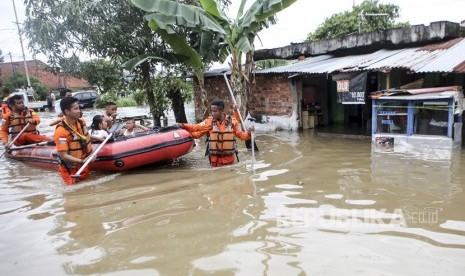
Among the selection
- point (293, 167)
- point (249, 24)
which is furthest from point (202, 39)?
point (293, 167)

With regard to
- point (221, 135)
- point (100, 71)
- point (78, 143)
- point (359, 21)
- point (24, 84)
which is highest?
point (359, 21)

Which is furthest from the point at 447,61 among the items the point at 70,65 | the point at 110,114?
the point at 70,65

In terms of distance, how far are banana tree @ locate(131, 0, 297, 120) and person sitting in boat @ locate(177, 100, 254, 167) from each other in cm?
243

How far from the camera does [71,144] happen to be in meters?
5.64

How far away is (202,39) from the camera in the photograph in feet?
31.8

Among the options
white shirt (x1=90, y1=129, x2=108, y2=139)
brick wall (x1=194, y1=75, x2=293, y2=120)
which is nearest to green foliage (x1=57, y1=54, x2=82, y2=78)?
brick wall (x1=194, y1=75, x2=293, y2=120)

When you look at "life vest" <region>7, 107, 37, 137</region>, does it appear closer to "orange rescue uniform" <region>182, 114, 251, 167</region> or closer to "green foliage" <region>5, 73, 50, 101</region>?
"orange rescue uniform" <region>182, 114, 251, 167</region>

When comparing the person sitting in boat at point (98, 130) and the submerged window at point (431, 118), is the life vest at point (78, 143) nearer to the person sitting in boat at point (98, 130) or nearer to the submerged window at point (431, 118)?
the person sitting in boat at point (98, 130)

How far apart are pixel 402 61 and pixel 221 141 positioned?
4992 millimetres

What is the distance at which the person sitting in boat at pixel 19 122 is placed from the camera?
8.27 metres

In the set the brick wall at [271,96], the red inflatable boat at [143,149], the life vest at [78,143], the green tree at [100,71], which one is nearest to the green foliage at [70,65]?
the green tree at [100,71]

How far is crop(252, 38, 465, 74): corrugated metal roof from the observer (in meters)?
7.65

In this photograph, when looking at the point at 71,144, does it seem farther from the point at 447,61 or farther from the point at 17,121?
the point at 447,61

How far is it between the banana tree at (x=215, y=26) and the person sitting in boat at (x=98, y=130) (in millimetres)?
2686
